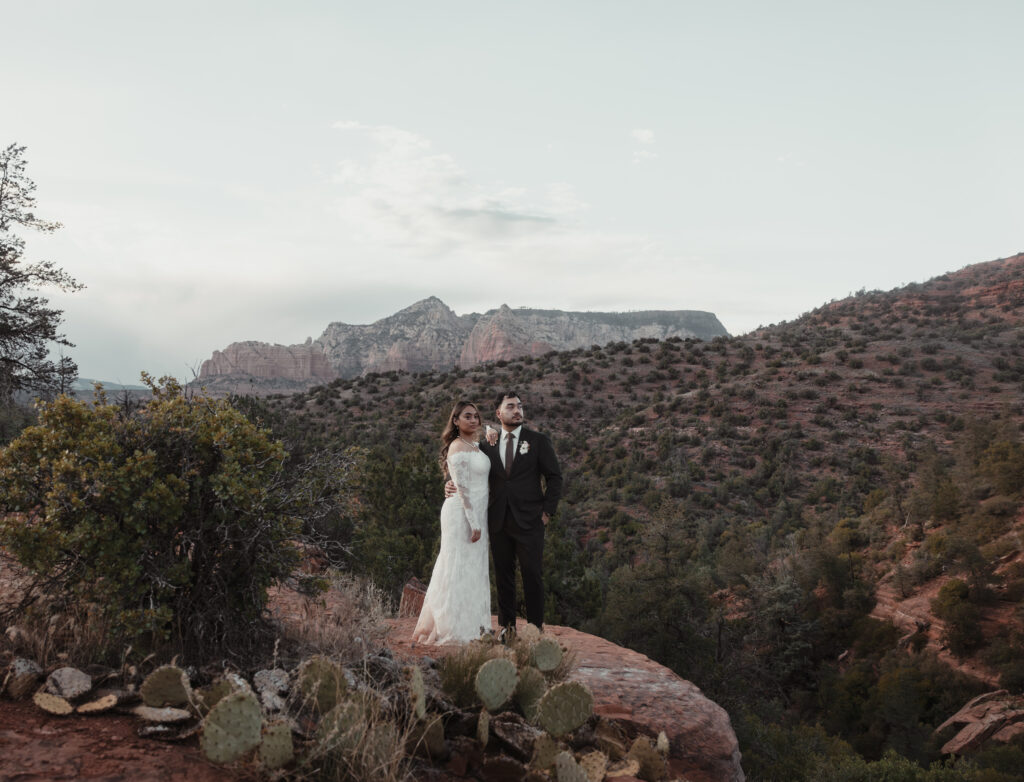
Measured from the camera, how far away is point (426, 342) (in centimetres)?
10638

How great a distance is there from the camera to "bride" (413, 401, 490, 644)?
18.7 feet

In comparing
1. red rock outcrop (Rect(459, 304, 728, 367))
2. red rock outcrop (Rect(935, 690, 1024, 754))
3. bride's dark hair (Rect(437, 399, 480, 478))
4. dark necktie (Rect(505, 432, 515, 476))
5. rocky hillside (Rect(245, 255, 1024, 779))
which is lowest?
red rock outcrop (Rect(935, 690, 1024, 754))

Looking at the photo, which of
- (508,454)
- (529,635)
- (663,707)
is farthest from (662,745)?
(508,454)

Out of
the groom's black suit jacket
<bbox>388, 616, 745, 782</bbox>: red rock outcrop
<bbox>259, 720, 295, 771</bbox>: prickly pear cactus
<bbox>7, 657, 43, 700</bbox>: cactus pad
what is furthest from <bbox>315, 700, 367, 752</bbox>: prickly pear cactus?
the groom's black suit jacket

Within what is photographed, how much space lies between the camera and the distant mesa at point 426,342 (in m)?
89.7

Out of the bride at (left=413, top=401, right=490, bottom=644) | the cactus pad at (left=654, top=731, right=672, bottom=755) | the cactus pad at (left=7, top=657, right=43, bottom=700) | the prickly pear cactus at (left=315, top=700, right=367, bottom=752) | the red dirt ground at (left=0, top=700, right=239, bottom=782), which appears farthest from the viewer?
the bride at (left=413, top=401, right=490, bottom=644)

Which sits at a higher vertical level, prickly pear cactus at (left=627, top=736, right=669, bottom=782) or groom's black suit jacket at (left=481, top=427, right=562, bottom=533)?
groom's black suit jacket at (left=481, top=427, right=562, bottom=533)

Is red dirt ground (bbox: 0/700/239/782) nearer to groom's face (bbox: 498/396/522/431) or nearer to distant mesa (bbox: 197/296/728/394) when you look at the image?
groom's face (bbox: 498/396/522/431)

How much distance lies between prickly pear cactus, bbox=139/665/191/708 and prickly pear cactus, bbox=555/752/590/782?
187cm

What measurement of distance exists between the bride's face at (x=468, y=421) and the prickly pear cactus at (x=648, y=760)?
109 inches

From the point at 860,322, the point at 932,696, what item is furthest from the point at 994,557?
the point at 860,322

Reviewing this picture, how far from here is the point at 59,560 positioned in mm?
3918

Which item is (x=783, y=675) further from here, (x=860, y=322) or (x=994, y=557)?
(x=860, y=322)

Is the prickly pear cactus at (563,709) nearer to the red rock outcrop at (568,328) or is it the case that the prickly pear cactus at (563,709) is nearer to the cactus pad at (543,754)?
the cactus pad at (543,754)
